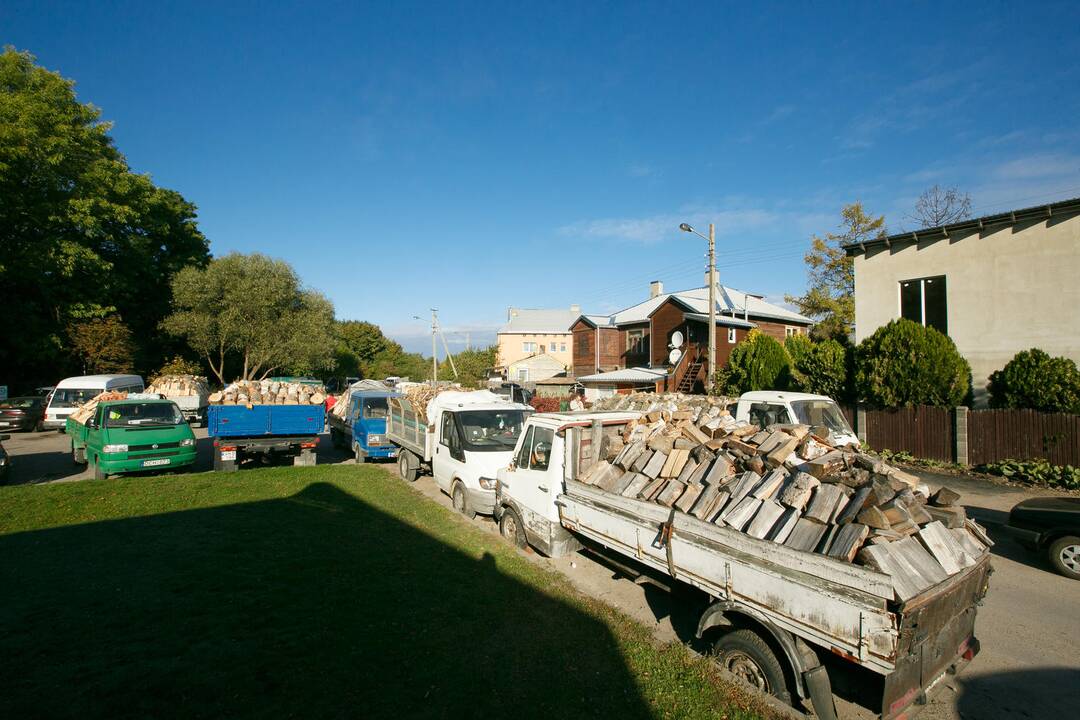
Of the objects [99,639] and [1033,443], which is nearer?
[99,639]

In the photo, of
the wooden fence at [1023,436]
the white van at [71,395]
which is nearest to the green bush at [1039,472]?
the wooden fence at [1023,436]

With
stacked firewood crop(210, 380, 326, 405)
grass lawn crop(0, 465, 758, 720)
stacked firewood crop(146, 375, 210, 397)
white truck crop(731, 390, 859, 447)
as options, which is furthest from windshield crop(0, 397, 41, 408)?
white truck crop(731, 390, 859, 447)

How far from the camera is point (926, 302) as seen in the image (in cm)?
1692

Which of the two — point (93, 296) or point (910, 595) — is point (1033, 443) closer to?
point (910, 595)

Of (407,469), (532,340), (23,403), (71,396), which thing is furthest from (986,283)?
(532,340)

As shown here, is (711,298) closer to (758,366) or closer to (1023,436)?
(758,366)

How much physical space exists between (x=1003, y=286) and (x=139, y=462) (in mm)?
22583

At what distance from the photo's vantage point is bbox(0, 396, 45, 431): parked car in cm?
2352

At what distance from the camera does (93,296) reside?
33.5 m

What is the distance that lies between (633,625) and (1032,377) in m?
13.0

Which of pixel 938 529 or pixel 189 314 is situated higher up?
pixel 189 314

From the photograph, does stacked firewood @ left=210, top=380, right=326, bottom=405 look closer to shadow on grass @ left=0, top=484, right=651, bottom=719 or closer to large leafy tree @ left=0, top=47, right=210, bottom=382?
shadow on grass @ left=0, top=484, right=651, bottom=719

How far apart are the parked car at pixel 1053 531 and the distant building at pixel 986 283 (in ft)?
32.1

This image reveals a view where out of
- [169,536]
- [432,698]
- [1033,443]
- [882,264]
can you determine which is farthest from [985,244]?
[169,536]
